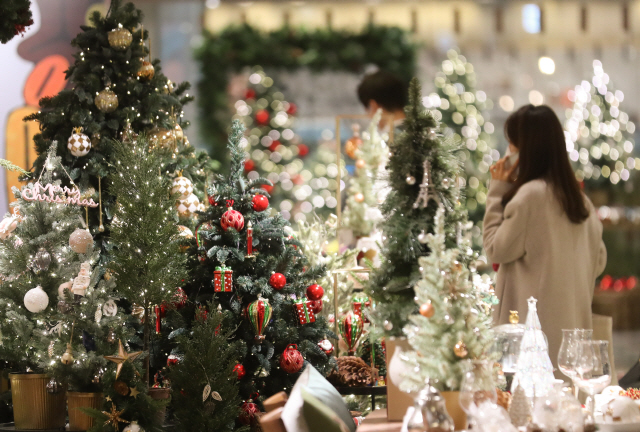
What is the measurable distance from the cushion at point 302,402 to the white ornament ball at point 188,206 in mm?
1490

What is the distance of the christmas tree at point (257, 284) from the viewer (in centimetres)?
331

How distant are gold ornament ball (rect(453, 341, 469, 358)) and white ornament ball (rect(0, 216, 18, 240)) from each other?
2.40m

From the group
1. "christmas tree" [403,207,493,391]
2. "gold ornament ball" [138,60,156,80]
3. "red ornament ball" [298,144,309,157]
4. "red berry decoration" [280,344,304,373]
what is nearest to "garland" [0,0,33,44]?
"gold ornament ball" [138,60,156,80]

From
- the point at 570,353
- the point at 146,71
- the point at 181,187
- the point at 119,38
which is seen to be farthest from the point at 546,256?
the point at 119,38

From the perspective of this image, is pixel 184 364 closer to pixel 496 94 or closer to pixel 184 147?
pixel 184 147

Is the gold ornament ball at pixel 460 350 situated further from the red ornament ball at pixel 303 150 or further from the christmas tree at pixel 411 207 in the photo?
the red ornament ball at pixel 303 150

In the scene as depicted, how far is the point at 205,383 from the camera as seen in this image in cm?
302

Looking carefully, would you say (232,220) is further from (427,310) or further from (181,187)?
(427,310)

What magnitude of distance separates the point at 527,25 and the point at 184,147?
15.6ft

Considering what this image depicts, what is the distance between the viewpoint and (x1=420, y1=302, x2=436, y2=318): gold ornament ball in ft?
6.41

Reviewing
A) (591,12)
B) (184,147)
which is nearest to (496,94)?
(591,12)

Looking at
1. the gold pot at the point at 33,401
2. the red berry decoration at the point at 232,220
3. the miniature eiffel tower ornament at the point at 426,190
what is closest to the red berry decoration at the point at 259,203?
the red berry decoration at the point at 232,220

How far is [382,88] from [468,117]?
91cm

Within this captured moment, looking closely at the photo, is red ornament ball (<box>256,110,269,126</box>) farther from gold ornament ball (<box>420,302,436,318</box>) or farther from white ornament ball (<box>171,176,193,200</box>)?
gold ornament ball (<box>420,302,436,318</box>)
